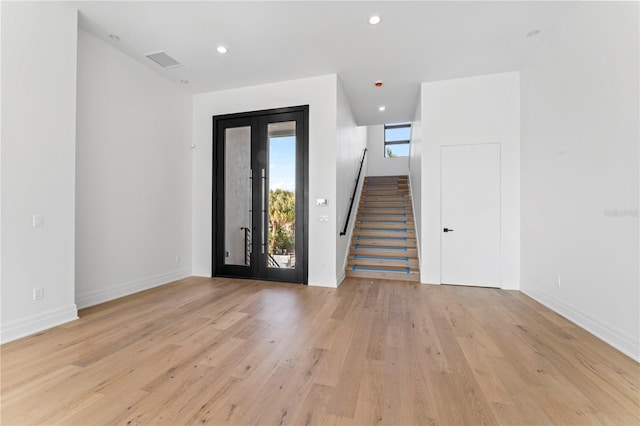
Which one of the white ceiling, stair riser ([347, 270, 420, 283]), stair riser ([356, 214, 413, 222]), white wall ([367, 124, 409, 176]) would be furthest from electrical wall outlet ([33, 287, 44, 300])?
white wall ([367, 124, 409, 176])

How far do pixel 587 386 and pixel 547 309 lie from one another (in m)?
1.88

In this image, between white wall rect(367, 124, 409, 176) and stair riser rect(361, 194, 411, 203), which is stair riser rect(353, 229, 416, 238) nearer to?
stair riser rect(361, 194, 411, 203)

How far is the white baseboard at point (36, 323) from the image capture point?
8.29ft

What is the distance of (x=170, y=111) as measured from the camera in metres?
4.88

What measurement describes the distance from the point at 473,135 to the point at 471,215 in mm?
1354

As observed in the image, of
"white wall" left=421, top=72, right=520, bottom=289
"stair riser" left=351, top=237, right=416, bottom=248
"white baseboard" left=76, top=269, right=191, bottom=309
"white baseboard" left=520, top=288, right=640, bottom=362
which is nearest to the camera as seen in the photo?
"white baseboard" left=520, top=288, right=640, bottom=362

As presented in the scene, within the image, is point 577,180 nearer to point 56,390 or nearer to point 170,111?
point 56,390

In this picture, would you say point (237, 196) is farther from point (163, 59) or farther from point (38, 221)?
point (38, 221)

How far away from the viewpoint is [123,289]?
13.1ft

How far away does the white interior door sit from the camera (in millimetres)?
4527

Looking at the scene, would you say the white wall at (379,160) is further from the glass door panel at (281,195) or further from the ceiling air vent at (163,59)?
the ceiling air vent at (163,59)

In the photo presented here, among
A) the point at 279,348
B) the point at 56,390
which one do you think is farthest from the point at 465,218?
the point at 56,390

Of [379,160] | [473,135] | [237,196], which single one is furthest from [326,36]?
[379,160]

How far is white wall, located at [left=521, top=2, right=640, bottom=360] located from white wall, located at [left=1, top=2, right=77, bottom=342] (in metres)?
5.48
